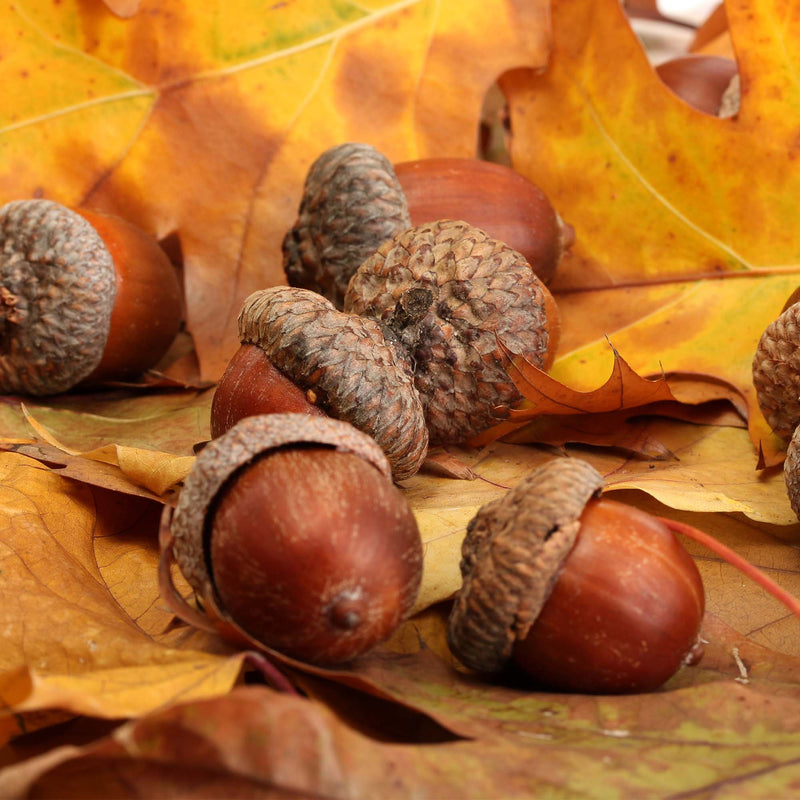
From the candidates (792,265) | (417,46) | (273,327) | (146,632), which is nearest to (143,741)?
(146,632)

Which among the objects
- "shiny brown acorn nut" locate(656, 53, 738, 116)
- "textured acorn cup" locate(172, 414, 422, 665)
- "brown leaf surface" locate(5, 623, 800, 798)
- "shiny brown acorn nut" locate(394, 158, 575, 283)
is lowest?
"brown leaf surface" locate(5, 623, 800, 798)

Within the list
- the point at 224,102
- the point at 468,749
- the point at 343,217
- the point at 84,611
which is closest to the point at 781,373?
the point at 343,217

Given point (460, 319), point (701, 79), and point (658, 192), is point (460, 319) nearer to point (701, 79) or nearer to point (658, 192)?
point (658, 192)

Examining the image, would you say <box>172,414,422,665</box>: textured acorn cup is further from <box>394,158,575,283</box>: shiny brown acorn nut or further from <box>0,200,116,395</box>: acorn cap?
<box>394,158,575,283</box>: shiny brown acorn nut

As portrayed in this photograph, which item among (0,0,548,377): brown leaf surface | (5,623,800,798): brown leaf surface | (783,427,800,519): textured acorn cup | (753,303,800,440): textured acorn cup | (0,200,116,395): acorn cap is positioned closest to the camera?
(5,623,800,798): brown leaf surface

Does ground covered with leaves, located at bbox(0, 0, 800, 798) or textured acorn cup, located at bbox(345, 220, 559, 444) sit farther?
textured acorn cup, located at bbox(345, 220, 559, 444)

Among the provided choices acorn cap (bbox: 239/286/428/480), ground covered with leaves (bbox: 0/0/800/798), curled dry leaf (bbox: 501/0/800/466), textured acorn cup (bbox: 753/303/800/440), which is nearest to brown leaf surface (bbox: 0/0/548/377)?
ground covered with leaves (bbox: 0/0/800/798)

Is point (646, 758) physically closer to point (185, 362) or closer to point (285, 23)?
point (185, 362)
